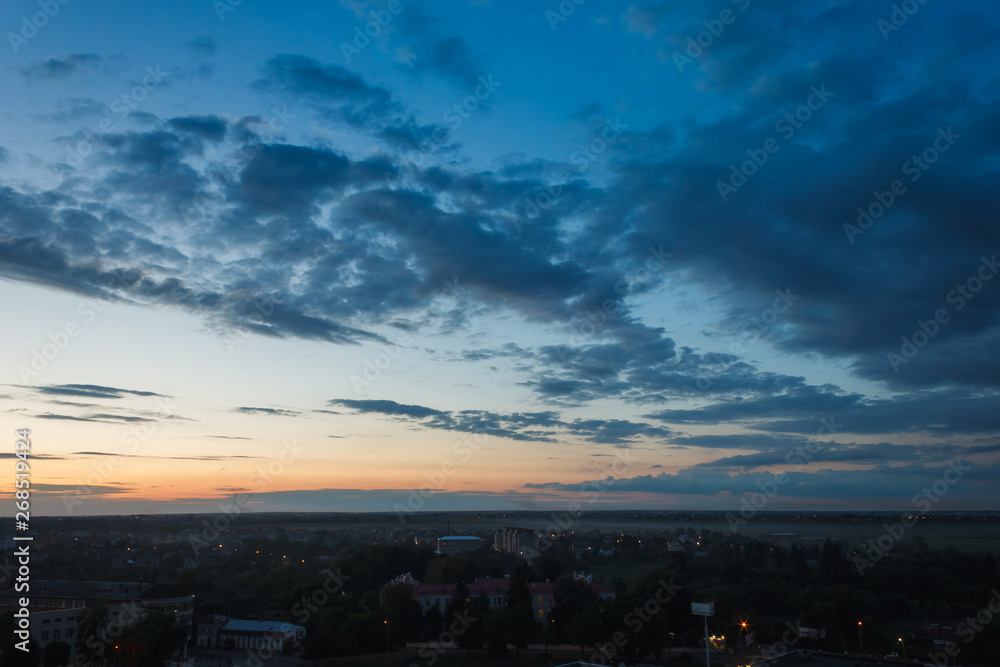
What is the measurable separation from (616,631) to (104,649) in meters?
34.1

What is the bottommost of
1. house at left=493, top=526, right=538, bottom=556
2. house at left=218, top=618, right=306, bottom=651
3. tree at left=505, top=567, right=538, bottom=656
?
house at left=493, top=526, right=538, bottom=556

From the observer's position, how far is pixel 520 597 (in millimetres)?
56625

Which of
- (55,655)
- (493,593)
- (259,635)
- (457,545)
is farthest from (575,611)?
(457,545)

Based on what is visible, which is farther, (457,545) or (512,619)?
(457,545)

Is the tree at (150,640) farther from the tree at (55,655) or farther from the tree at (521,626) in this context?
the tree at (521,626)

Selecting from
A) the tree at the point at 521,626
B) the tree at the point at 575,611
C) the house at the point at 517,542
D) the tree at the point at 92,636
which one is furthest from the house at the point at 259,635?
the house at the point at 517,542

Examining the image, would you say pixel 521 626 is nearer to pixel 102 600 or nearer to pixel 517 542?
pixel 102 600

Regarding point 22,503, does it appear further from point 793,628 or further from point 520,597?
point 793,628

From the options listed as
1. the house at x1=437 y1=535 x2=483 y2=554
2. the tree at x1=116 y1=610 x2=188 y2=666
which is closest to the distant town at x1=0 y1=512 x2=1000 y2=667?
the tree at x1=116 y1=610 x2=188 y2=666

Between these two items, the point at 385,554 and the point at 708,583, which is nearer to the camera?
the point at 708,583

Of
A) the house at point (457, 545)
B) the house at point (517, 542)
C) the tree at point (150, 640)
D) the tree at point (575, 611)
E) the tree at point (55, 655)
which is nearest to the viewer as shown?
the tree at point (55, 655)

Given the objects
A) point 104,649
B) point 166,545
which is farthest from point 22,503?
point 166,545

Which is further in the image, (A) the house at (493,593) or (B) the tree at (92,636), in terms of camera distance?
(A) the house at (493,593)

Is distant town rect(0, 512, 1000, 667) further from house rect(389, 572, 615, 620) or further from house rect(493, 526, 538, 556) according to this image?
→ house rect(493, 526, 538, 556)
